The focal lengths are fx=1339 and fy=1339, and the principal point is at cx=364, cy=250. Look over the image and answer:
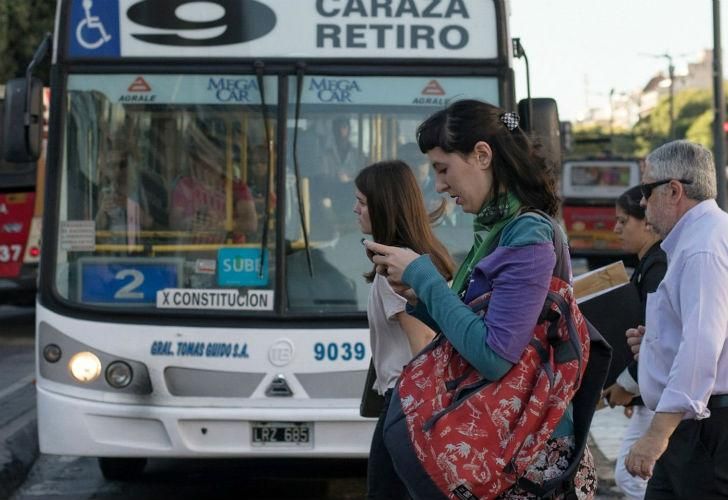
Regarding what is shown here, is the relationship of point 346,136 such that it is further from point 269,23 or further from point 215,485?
point 215,485

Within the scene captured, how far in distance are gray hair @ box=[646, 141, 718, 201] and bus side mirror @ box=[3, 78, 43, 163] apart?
13.4ft

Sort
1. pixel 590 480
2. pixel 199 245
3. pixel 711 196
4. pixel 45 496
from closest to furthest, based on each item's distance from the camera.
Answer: pixel 590 480 → pixel 711 196 → pixel 199 245 → pixel 45 496

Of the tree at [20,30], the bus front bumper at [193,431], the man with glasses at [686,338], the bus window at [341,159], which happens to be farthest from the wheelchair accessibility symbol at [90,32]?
the tree at [20,30]

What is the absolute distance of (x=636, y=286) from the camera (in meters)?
4.93

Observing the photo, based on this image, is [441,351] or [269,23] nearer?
[441,351]

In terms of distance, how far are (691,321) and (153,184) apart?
3.86m

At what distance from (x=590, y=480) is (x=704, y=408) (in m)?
0.61

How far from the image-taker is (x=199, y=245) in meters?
6.75

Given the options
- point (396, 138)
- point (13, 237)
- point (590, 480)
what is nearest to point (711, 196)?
point (590, 480)

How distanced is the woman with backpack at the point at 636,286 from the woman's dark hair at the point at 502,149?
72.8 inches

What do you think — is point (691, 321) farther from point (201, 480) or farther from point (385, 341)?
point (201, 480)

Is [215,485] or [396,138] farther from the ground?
[396,138]

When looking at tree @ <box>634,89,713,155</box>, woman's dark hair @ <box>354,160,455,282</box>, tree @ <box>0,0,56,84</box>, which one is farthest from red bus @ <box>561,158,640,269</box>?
tree @ <box>634,89,713,155</box>

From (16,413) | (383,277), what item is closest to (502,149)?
(383,277)
